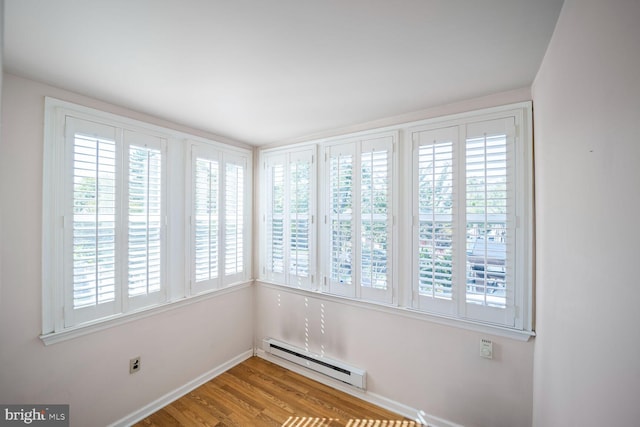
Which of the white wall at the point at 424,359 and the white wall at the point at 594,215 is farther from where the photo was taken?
the white wall at the point at 424,359

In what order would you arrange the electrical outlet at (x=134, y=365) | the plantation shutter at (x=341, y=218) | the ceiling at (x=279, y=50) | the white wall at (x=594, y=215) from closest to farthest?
the white wall at (x=594, y=215) < the ceiling at (x=279, y=50) < the electrical outlet at (x=134, y=365) < the plantation shutter at (x=341, y=218)

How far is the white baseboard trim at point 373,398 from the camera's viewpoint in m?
2.08

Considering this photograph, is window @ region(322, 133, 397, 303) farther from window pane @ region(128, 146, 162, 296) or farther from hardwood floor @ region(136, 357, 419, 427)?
window pane @ region(128, 146, 162, 296)

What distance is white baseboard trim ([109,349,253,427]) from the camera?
2.09 meters

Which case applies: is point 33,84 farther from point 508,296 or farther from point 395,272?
point 508,296

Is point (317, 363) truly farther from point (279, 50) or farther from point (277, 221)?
point (279, 50)

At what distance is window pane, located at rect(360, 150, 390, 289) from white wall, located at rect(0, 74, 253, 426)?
71.9 inches

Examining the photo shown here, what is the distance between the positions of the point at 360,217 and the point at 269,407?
182 centimetres

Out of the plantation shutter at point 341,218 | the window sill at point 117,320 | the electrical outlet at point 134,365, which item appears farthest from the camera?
the plantation shutter at point 341,218

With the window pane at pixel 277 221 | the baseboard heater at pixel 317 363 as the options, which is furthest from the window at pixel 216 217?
the baseboard heater at pixel 317 363

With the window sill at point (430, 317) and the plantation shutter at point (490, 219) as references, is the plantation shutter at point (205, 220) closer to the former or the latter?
the window sill at point (430, 317)

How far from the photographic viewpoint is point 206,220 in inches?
106

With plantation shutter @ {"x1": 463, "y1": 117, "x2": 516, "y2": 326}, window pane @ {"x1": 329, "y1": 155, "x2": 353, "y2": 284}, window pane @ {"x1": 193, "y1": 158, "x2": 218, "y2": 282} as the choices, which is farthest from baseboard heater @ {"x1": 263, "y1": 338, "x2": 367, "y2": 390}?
plantation shutter @ {"x1": 463, "y1": 117, "x2": 516, "y2": 326}

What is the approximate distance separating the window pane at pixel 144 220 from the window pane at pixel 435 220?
7.22 feet
